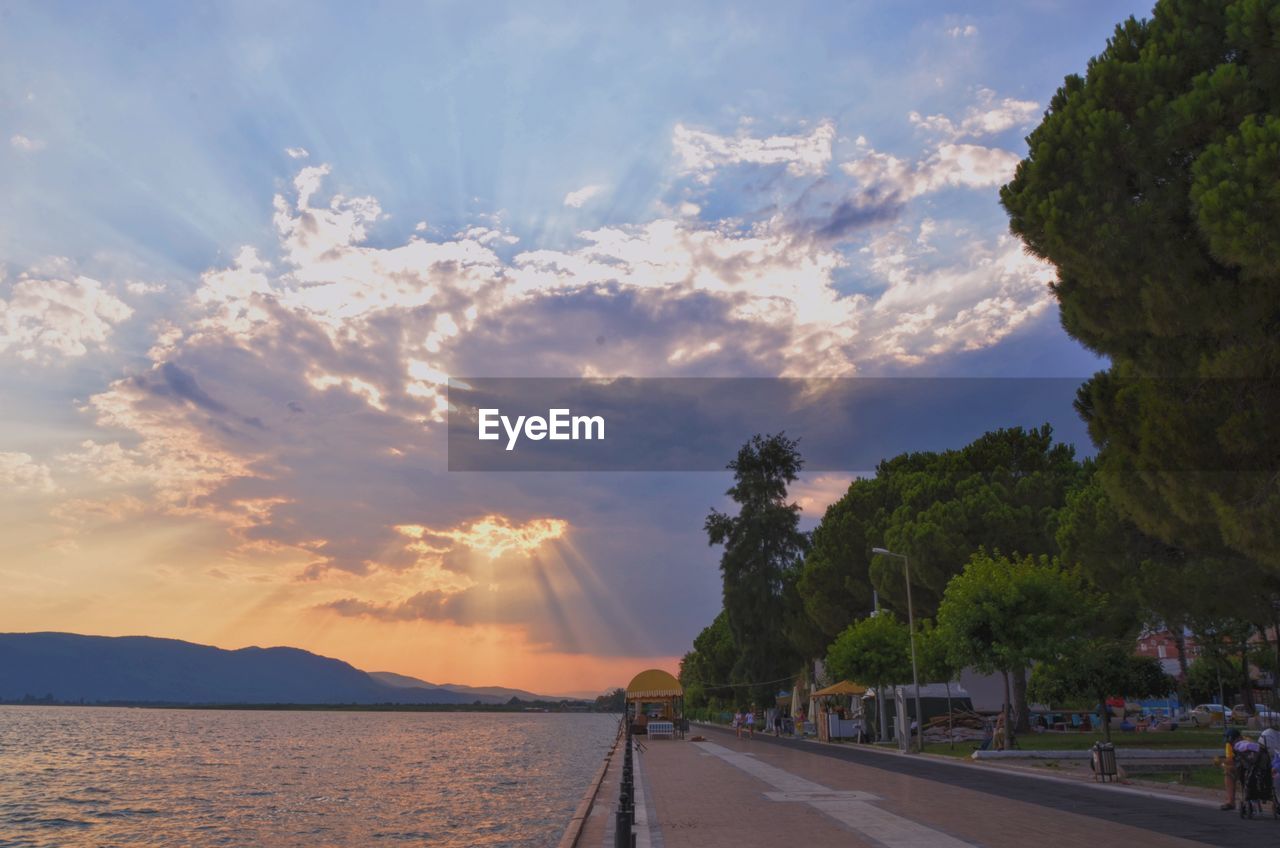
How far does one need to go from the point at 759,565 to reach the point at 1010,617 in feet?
122

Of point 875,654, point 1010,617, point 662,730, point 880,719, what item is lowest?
point 662,730

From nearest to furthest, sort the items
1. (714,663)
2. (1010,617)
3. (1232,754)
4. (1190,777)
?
1. (1232,754)
2. (1190,777)
3. (1010,617)
4. (714,663)

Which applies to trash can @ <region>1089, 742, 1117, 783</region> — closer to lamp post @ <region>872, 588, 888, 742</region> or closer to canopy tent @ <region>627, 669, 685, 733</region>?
lamp post @ <region>872, 588, 888, 742</region>

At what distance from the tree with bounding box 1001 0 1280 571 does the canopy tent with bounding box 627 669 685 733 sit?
167 feet

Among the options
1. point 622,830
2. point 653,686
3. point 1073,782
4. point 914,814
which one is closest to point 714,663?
point 653,686

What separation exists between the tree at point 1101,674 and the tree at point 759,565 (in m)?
35.5

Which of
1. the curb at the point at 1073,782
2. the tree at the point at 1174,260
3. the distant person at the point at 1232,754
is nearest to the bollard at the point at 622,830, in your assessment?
the distant person at the point at 1232,754

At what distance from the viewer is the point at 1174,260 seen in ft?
58.0

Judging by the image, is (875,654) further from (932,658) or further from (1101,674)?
(1101,674)

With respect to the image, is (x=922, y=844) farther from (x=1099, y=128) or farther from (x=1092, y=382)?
(x=1099, y=128)

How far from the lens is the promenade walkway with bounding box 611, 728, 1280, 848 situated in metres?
14.0

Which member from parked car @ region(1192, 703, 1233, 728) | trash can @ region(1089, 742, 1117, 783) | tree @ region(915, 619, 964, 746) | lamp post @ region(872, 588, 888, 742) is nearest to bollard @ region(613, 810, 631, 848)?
trash can @ region(1089, 742, 1117, 783)

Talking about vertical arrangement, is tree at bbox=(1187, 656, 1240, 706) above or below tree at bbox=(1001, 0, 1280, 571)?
below

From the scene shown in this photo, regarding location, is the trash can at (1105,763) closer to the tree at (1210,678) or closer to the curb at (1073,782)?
the curb at (1073,782)
